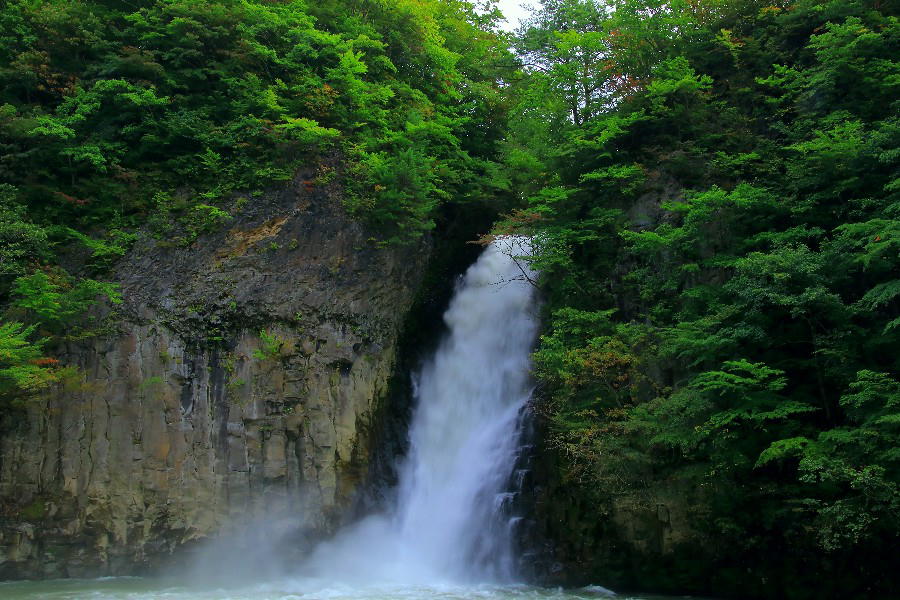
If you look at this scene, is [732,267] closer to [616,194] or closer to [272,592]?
[616,194]

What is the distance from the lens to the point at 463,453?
49.8ft

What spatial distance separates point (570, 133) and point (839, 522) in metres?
10.2

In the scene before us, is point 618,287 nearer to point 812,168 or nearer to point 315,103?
point 812,168

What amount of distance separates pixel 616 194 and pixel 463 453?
7077mm

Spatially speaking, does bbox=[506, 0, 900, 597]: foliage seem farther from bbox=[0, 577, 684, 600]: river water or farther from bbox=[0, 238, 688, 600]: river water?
bbox=[0, 577, 684, 600]: river water

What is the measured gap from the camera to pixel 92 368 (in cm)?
1404

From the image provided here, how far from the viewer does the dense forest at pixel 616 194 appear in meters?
10.6

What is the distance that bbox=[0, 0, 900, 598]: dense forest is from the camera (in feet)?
34.8

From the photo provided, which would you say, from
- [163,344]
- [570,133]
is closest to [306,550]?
[163,344]

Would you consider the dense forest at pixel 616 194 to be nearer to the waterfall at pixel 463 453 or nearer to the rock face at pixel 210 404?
the rock face at pixel 210 404

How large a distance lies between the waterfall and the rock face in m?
1.18

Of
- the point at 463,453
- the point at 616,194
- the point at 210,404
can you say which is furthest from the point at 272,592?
the point at 616,194

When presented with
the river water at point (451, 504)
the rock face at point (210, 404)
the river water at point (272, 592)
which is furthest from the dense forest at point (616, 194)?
the river water at point (272, 592)

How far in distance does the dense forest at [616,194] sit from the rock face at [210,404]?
0.73 metres
